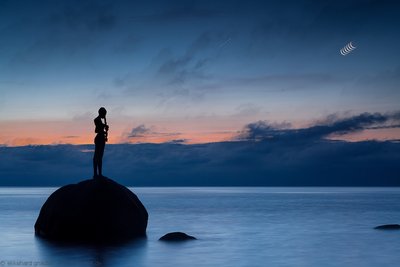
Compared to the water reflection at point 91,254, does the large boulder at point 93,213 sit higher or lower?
higher

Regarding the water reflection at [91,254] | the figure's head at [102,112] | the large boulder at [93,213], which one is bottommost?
the water reflection at [91,254]

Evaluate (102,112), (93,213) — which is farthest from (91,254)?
(102,112)

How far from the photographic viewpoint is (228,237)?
31.7 m

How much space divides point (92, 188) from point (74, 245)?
2926mm

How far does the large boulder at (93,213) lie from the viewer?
24375mm

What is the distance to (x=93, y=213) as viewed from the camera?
24359mm

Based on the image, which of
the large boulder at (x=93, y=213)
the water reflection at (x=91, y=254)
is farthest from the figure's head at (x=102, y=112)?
the water reflection at (x=91, y=254)

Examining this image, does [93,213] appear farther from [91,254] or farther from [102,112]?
[102,112]

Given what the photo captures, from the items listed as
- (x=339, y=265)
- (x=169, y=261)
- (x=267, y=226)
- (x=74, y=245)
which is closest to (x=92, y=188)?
(x=74, y=245)

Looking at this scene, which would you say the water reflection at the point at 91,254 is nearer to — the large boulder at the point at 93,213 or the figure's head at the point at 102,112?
the large boulder at the point at 93,213

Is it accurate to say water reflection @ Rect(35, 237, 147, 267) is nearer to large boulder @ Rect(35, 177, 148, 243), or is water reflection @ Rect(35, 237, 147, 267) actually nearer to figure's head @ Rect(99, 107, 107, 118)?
large boulder @ Rect(35, 177, 148, 243)

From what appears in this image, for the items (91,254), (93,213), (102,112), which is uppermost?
(102,112)

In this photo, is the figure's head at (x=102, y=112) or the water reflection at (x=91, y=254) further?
the figure's head at (x=102, y=112)

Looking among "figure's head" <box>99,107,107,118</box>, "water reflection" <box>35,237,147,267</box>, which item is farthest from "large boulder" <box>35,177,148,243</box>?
"figure's head" <box>99,107,107,118</box>
